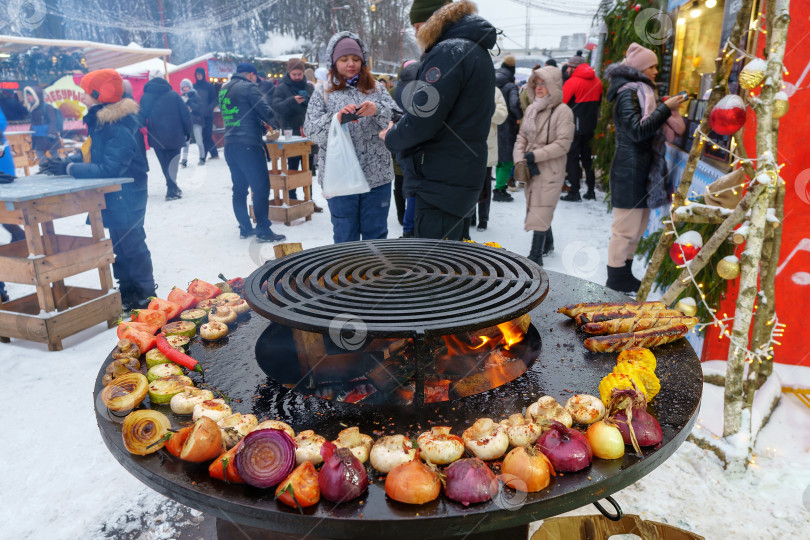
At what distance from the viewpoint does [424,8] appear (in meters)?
3.18

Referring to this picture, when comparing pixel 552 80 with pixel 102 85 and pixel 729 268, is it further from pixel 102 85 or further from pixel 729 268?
pixel 102 85

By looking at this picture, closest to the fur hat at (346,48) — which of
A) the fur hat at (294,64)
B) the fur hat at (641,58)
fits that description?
the fur hat at (641,58)

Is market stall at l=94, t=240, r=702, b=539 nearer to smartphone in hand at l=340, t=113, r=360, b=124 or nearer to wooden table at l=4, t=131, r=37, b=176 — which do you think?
smartphone in hand at l=340, t=113, r=360, b=124

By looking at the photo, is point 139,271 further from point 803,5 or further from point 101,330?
point 803,5

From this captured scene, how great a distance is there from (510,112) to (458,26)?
19.1ft

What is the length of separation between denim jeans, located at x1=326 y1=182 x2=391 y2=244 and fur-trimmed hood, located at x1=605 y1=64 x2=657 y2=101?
2233mm

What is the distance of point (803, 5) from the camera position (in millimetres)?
2738

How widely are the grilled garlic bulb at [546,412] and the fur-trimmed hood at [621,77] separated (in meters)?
3.79

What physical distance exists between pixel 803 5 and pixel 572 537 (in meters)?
3.03

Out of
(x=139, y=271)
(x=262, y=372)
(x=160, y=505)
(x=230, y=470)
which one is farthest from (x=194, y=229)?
(x=230, y=470)

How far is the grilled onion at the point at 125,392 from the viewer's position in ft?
4.92

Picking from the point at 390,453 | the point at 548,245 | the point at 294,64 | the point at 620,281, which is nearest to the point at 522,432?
the point at 390,453

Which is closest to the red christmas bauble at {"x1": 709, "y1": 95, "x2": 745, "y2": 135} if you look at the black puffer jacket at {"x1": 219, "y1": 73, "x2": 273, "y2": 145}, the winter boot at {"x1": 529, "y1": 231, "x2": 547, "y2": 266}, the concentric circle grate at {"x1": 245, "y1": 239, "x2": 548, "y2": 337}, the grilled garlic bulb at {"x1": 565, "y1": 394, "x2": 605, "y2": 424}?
the concentric circle grate at {"x1": 245, "y1": 239, "x2": 548, "y2": 337}

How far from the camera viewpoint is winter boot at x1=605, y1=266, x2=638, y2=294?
4.89 m
